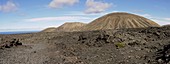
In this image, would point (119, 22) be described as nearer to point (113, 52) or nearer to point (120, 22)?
point (120, 22)

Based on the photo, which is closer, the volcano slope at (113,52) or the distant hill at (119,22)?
the volcano slope at (113,52)

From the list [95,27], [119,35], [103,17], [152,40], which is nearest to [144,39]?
[152,40]

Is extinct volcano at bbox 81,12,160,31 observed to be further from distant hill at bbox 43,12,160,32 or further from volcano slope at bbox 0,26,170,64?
volcano slope at bbox 0,26,170,64

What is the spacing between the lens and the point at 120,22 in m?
97.4

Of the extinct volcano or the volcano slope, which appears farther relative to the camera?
the extinct volcano

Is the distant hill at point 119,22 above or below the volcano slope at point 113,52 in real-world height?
above

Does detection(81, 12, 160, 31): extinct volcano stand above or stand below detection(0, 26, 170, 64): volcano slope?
above

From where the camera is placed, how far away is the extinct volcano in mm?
94562

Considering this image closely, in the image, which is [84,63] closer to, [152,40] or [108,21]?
[152,40]

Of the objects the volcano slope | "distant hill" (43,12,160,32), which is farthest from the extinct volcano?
the volcano slope

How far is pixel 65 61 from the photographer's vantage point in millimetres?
25734

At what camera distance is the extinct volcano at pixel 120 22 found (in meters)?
94.6

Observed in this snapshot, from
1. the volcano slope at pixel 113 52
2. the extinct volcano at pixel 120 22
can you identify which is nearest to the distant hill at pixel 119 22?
the extinct volcano at pixel 120 22

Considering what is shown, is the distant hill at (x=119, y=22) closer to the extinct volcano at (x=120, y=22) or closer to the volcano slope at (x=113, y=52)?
the extinct volcano at (x=120, y=22)
